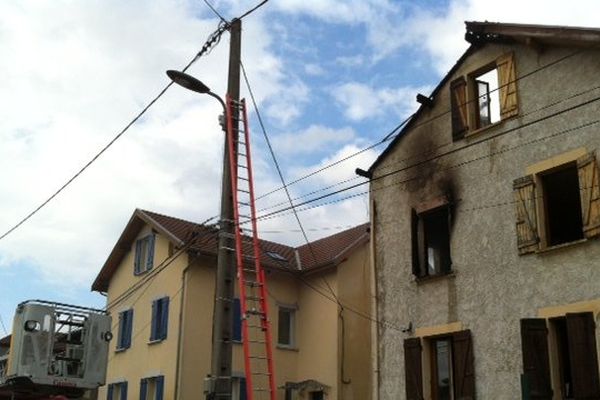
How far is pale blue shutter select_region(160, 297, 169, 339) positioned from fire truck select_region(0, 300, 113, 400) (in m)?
9.00

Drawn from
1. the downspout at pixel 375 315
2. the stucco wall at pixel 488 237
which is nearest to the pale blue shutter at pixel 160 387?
the downspout at pixel 375 315

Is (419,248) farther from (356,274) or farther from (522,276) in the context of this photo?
(356,274)

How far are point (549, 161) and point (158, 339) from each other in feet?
51.7

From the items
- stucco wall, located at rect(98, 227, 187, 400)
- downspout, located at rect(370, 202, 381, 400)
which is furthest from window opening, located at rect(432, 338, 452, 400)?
stucco wall, located at rect(98, 227, 187, 400)

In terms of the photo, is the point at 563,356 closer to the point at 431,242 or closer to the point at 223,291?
the point at 431,242

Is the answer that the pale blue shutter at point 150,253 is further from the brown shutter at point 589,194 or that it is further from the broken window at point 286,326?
the brown shutter at point 589,194

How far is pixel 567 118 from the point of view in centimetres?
1452

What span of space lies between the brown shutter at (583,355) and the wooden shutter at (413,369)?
3679mm

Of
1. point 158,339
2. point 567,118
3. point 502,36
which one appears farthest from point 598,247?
point 158,339

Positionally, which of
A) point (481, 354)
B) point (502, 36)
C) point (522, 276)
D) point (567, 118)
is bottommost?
point (481, 354)

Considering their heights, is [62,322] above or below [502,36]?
below

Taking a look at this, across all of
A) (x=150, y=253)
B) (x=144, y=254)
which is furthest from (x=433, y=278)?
(x=144, y=254)

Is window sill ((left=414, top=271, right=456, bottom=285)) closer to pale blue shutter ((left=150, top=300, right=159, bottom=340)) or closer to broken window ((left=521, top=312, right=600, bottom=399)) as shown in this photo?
broken window ((left=521, top=312, right=600, bottom=399))

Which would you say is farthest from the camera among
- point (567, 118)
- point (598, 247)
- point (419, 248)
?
point (419, 248)
